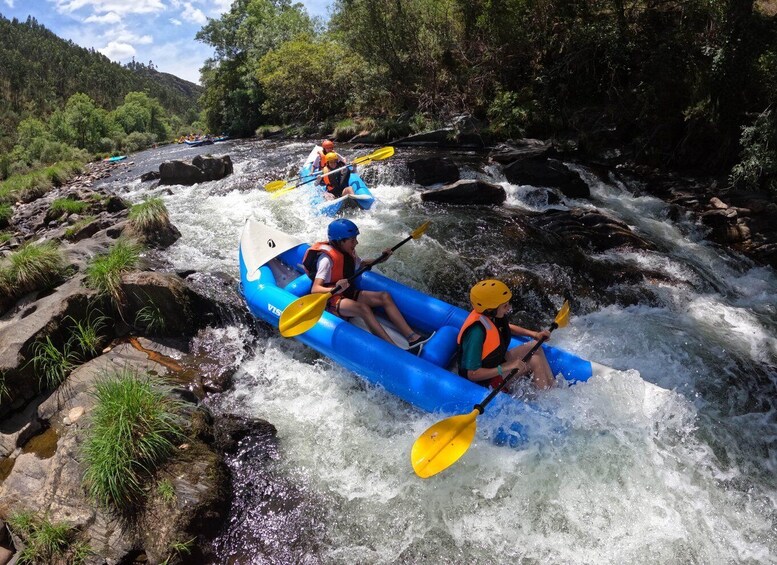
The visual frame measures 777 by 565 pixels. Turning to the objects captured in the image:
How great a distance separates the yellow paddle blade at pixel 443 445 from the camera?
7.58ft

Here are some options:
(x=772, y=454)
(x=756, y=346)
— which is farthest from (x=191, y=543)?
(x=756, y=346)

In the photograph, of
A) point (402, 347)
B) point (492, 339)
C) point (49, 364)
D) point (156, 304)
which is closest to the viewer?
point (492, 339)

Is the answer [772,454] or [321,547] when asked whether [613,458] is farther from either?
[321,547]

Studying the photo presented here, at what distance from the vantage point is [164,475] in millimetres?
2406

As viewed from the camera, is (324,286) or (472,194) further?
(472,194)

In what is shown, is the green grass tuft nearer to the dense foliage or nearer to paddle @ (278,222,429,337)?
paddle @ (278,222,429,337)

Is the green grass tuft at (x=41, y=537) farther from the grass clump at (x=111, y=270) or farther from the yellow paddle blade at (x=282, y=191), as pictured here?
the yellow paddle blade at (x=282, y=191)

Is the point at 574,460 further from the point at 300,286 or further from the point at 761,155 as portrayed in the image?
the point at 761,155

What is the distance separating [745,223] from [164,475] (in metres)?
6.71

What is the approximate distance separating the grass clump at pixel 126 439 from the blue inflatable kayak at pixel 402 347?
3.76ft

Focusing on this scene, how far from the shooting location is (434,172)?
768 centimetres

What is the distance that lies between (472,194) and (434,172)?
1312mm

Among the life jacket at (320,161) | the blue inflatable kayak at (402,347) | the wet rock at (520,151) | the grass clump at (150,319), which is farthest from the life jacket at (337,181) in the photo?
the grass clump at (150,319)

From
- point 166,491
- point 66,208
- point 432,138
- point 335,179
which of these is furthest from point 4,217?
point 432,138
